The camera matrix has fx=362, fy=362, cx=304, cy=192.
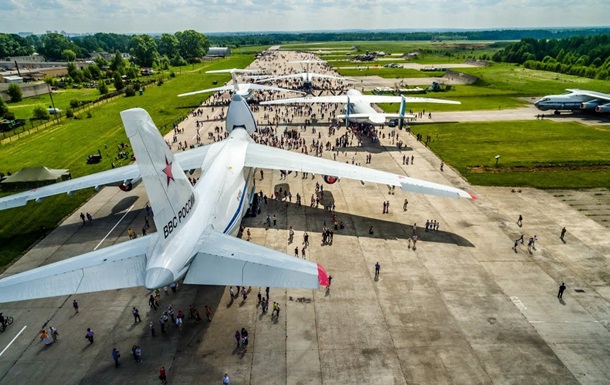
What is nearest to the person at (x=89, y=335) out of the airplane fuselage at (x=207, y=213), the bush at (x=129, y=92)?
the airplane fuselage at (x=207, y=213)

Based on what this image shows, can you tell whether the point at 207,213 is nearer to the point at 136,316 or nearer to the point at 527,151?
the point at 136,316

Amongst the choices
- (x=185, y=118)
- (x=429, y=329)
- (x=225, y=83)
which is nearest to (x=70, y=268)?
(x=429, y=329)

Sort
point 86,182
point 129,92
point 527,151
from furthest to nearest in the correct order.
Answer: point 129,92 < point 527,151 < point 86,182

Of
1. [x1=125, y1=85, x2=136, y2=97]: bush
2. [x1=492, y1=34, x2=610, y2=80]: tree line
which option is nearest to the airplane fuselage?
[x1=125, y1=85, x2=136, y2=97]: bush

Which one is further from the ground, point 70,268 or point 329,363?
point 70,268

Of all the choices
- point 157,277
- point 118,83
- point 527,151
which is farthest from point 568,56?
point 157,277

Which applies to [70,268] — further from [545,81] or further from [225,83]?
[545,81]
